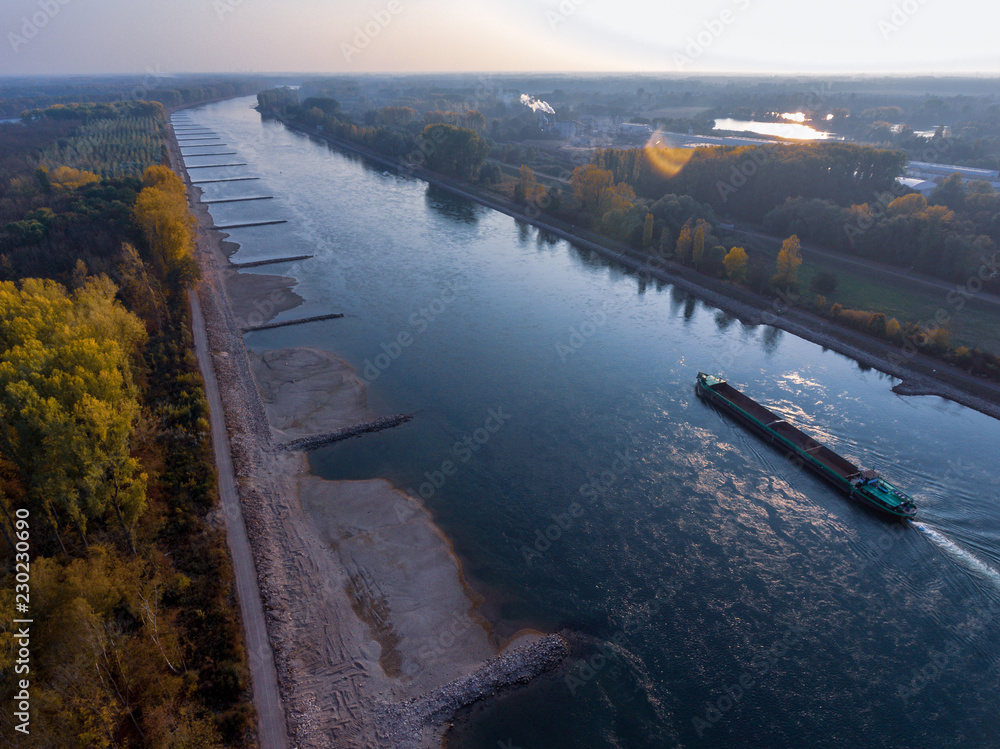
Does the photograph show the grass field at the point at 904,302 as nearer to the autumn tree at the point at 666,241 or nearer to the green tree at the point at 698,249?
the green tree at the point at 698,249

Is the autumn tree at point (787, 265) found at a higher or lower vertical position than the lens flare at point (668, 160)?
lower

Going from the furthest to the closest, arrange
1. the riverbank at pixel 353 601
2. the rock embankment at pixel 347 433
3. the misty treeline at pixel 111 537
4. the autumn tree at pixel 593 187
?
the autumn tree at pixel 593 187 < the rock embankment at pixel 347 433 < the riverbank at pixel 353 601 < the misty treeline at pixel 111 537

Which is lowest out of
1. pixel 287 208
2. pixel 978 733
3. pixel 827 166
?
pixel 978 733

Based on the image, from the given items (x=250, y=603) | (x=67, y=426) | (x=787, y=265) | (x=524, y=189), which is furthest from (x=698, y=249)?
(x=67, y=426)

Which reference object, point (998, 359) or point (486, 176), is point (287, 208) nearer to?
point (486, 176)

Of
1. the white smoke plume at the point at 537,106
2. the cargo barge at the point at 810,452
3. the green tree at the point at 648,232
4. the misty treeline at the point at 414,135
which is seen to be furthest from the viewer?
the white smoke plume at the point at 537,106

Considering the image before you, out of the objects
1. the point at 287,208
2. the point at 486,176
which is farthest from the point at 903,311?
the point at 287,208

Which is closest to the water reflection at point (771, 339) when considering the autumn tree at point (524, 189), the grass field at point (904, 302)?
the grass field at point (904, 302)

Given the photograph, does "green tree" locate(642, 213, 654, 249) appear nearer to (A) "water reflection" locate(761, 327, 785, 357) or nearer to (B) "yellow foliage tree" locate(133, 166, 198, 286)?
(A) "water reflection" locate(761, 327, 785, 357)
